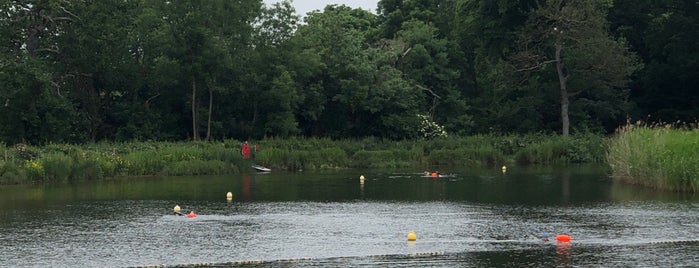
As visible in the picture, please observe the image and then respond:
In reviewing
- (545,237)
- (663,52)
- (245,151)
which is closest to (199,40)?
(245,151)

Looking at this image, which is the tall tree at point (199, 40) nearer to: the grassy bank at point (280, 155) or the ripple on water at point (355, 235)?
the grassy bank at point (280, 155)

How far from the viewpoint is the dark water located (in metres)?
22.1

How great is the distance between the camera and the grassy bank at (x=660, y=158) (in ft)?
115

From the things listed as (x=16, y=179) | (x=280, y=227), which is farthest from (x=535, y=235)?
(x=16, y=179)

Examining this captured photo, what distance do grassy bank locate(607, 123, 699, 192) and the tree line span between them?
28.3 meters

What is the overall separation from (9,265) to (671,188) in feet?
79.2

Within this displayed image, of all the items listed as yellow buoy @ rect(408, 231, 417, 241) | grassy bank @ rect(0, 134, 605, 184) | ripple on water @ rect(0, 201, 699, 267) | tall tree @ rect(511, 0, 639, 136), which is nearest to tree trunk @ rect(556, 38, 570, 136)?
tall tree @ rect(511, 0, 639, 136)

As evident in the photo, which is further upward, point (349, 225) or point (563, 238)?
point (563, 238)

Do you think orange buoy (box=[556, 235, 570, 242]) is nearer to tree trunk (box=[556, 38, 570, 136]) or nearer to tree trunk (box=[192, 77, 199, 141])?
tree trunk (box=[192, 77, 199, 141])

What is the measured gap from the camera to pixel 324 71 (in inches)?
2749

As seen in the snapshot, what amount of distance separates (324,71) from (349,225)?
140 feet

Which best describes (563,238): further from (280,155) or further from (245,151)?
(280,155)

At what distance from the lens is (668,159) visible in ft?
118

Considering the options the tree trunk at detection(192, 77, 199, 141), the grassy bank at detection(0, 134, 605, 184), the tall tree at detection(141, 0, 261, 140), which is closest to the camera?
the grassy bank at detection(0, 134, 605, 184)
